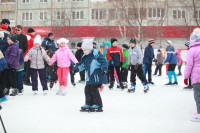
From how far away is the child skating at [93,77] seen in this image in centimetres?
602

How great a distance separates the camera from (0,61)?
6.54m

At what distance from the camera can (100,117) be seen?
538 cm

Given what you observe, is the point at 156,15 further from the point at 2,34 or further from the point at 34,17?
the point at 2,34

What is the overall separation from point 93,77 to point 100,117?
3.36 feet

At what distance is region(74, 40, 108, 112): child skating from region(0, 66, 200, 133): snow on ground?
0.89 ft

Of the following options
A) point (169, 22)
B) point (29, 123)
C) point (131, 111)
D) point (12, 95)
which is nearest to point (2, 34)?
point (12, 95)

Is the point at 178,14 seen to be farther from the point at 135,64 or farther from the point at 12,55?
the point at 12,55

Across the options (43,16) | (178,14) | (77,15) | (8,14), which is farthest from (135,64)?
(8,14)

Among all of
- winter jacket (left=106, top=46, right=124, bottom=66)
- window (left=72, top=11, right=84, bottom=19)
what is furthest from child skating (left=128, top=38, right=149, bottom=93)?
window (left=72, top=11, right=84, bottom=19)

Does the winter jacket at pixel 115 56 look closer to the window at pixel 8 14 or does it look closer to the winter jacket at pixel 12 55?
the winter jacket at pixel 12 55

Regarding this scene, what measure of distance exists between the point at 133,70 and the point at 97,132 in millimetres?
5588

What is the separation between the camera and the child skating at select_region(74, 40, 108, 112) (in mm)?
6016

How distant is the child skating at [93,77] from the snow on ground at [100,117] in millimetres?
272

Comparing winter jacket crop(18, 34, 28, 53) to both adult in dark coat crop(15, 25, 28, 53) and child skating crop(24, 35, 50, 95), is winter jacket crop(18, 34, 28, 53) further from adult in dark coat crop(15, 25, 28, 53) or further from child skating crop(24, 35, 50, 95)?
child skating crop(24, 35, 50, 95)
